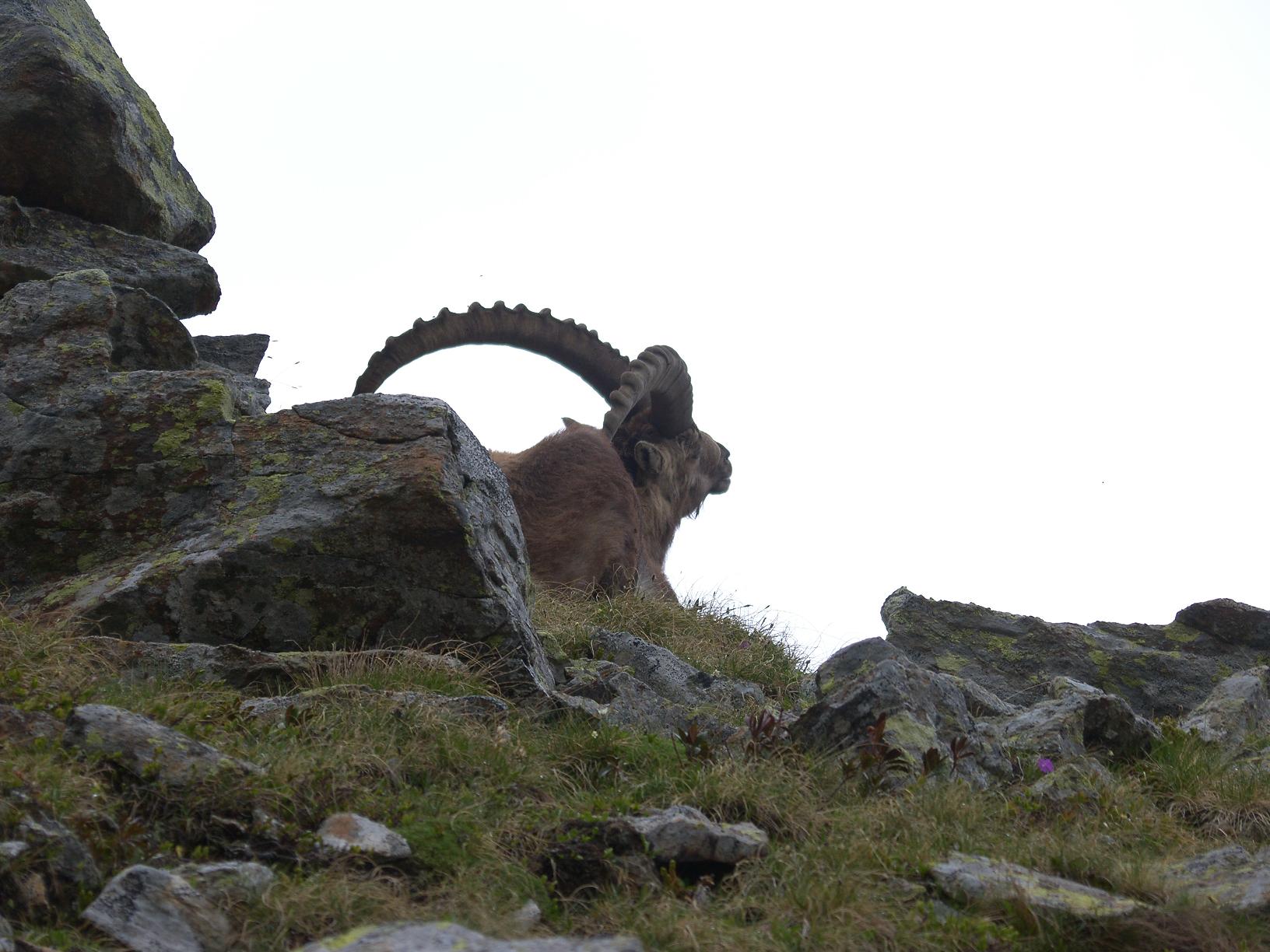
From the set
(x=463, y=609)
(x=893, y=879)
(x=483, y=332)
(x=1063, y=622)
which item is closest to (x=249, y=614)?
(x=463, y=609)

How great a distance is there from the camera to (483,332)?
10.6 metres

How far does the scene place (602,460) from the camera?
953 centimetres

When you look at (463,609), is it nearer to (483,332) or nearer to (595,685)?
(595,685)

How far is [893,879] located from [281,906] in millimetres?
1656

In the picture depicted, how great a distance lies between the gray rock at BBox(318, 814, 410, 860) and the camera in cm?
318

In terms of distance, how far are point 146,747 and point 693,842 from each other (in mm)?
1581

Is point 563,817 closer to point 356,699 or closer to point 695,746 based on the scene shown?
point 695,746

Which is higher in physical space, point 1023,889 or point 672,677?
point 672,677

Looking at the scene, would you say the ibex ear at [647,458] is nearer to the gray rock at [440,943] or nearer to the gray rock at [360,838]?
the gray rock at [360,838]

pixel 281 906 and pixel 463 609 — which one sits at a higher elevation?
pixel 463 609

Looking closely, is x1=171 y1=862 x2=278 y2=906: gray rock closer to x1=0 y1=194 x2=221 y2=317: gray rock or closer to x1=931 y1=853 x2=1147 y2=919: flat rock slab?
x1=931 y1=853 x2=1147 y2=919: flat rock slab

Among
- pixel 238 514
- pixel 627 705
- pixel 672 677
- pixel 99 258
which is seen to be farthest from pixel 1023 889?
pixel 99 258

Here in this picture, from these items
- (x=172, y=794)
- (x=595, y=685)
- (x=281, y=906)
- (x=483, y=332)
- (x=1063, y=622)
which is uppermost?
(x=483, y=332)

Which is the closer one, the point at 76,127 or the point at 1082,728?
the point at 1082,728
